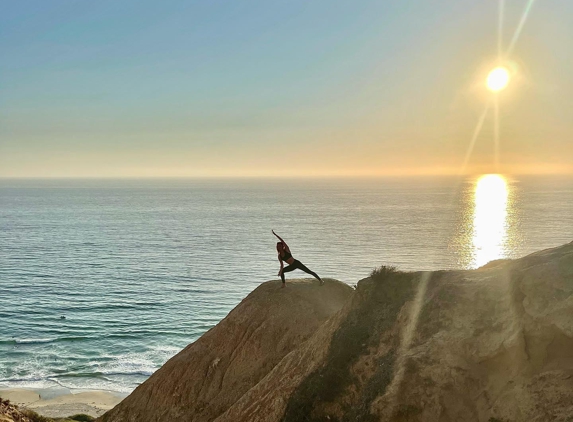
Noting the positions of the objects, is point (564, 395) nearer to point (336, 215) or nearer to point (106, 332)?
point (106, 332)

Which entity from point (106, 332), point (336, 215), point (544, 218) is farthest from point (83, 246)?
point (544, 218)

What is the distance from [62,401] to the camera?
41781mm

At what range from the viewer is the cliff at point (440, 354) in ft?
51.7

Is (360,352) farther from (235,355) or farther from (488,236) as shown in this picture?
(488,236)

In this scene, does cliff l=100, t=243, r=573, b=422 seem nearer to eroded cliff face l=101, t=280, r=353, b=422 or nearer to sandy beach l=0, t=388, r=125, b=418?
eroded cliff face l=101, t=280, r=353, b=422

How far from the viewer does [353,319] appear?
19.8 m

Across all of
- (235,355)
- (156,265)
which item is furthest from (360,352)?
(156,265)

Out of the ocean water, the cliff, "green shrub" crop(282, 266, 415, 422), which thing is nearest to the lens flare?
the ocean water

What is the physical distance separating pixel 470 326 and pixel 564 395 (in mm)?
3389

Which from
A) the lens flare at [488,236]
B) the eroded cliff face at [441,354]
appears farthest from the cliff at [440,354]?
the lens flare at [488,236]

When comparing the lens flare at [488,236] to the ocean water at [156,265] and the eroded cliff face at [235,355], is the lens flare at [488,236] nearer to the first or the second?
the ocean water at [156,265]

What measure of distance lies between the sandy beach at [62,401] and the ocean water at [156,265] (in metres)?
1.62

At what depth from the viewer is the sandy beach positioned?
129 feet

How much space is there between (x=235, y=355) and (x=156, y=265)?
239 feet
